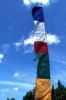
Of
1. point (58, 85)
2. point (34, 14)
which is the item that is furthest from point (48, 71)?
point (58, 85)

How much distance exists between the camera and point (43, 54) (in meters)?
22.6

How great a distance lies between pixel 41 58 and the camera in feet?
73.9

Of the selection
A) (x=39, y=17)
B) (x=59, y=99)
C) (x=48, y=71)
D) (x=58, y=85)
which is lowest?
(x=48, y=71)

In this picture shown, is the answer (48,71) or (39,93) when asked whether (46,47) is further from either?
(39,93)

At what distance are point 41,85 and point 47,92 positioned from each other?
580 mm

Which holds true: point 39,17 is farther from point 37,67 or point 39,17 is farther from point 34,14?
point 37,67

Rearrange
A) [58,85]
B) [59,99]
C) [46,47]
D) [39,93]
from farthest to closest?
[58,85] → [59,99] → [46,47] → [39,93]

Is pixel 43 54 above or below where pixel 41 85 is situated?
above

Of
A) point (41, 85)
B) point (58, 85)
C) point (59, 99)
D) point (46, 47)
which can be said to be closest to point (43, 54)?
point (46, 47)

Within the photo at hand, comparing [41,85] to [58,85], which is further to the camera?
[58,85]

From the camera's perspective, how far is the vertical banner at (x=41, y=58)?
2141 centimetres

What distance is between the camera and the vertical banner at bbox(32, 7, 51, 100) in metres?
21.4

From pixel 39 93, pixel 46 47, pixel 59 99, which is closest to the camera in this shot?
pixel 39 93

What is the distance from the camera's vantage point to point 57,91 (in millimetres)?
152125
